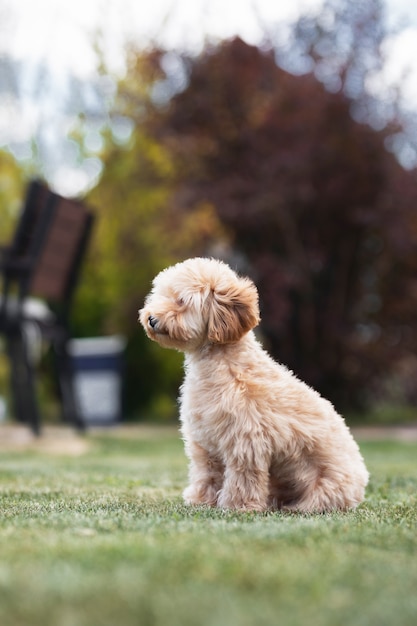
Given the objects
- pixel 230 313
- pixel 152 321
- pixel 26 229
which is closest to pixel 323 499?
pixel 230 313

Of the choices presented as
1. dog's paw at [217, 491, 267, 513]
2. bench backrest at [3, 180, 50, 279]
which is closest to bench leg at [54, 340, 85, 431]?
bench backrest at [3, 180, 50, 279]

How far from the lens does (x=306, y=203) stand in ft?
41.5

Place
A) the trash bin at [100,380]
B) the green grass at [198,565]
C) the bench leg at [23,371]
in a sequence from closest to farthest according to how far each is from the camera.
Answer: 1. the green grass at [198,565]
2. the bench leg at [23,371]
3. the trash bin at [100,380]

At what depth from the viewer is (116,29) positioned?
1653 cm

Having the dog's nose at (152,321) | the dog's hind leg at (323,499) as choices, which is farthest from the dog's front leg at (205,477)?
the dog's nose at (152,321)

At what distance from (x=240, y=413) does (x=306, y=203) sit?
9.16m

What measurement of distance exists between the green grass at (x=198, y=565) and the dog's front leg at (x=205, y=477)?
5.8 inches

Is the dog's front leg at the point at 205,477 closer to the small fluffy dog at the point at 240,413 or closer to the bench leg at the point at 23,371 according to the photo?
the small fluffy dog at the point at 240,413

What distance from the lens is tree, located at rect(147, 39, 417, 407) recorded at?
40.7ft

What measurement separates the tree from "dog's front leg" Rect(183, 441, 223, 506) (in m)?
8.32

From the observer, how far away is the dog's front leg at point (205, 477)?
4.04m

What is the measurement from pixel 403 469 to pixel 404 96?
307 inches

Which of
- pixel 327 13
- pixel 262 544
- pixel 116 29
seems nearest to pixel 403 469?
pixel 262 544

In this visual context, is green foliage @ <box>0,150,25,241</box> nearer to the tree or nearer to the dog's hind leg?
the tree
